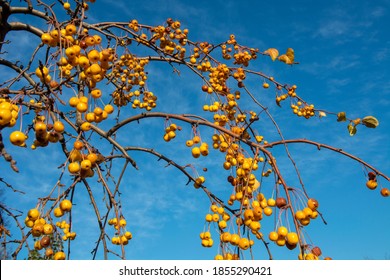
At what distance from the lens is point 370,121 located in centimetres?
317

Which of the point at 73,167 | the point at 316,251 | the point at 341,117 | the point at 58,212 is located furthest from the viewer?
the point at 341,117

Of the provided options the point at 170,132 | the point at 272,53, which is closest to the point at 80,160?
the point at 170,132

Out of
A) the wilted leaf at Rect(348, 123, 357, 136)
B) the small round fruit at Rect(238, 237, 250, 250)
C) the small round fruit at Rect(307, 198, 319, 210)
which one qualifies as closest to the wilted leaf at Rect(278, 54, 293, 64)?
the wilted leaf at Rect(348, 123, 357, 136)

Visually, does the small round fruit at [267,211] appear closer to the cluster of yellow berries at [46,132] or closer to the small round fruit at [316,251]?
the small round fruit at [316,251]

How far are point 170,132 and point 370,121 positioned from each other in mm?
1649

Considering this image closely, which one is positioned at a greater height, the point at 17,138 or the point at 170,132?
the point at 170,132

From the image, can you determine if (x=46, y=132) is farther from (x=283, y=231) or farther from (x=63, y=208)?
(x=283, y=231)

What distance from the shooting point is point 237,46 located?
5.83m

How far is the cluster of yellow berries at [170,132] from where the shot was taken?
3424 mm

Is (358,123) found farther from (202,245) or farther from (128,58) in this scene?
(128,58)
